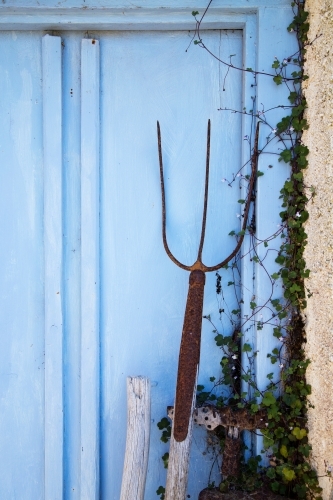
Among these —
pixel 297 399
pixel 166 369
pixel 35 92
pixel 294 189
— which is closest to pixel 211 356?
pixel 166 369

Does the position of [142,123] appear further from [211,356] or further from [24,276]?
[211,356]

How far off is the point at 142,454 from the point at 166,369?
1.26 ft

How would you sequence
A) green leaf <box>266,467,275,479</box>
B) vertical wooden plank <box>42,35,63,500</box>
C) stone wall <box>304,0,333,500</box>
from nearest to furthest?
stone wall <box>304,0,333,500</box> < green leaf <box>266,467,275,479</box> < vertical wooden plank <box>42,35,63,500</box>

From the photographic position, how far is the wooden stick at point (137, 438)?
6.59 ft

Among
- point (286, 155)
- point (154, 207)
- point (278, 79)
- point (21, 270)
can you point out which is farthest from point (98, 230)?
point (278, 79)

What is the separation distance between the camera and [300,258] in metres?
2.08

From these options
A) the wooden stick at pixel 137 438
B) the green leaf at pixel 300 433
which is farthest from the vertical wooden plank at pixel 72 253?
the green leaf at pixel 300 433

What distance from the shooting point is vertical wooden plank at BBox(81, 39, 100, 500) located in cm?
225

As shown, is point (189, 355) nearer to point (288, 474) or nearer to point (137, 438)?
point (137, 438)

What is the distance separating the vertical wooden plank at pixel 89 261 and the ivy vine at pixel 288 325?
1.19 ft

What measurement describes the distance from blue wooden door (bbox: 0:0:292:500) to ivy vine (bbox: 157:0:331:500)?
167 millimetres

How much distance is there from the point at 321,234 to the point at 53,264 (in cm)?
109

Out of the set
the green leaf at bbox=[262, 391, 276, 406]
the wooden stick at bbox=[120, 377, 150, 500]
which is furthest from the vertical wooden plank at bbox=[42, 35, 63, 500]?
the green leaf at bbox=[262, 391, 276, 406]

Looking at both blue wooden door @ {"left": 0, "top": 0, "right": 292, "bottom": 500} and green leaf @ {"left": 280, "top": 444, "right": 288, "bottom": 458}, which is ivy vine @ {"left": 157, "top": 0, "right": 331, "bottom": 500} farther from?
blue wooden door @ {"left": 0, "top": 0, "right": 292, "bottom": 500}
